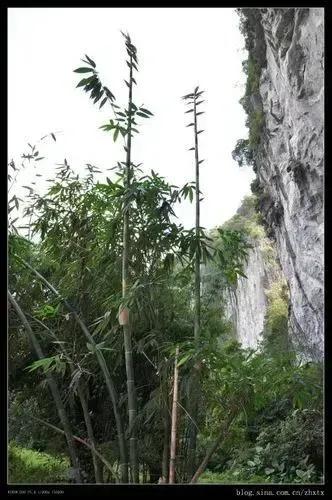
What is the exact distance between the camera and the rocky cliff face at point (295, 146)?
6.91ft

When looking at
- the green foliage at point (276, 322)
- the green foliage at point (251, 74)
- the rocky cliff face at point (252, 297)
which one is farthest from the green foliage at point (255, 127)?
the green foliage at point (276, 322)

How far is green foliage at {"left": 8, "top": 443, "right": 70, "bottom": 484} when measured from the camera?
6.03 ft

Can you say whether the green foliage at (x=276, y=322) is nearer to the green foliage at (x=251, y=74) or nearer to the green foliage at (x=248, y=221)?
the green foliage at (x=248, y=221)

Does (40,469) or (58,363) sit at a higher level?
(58,363)

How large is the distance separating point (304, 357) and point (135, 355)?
0.76m

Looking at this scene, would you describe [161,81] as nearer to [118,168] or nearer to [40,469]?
[118,168]

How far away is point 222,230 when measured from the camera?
2.20 meters

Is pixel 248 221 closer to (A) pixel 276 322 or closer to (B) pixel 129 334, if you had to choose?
(A) pixel 276 322

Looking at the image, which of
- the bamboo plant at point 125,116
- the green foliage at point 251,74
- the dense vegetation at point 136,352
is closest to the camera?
the dense vegetation at point 136,352

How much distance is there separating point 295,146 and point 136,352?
5.33 feet

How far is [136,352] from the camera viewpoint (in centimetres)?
229

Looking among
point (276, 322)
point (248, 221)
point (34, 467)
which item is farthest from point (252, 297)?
point (34, 467)
